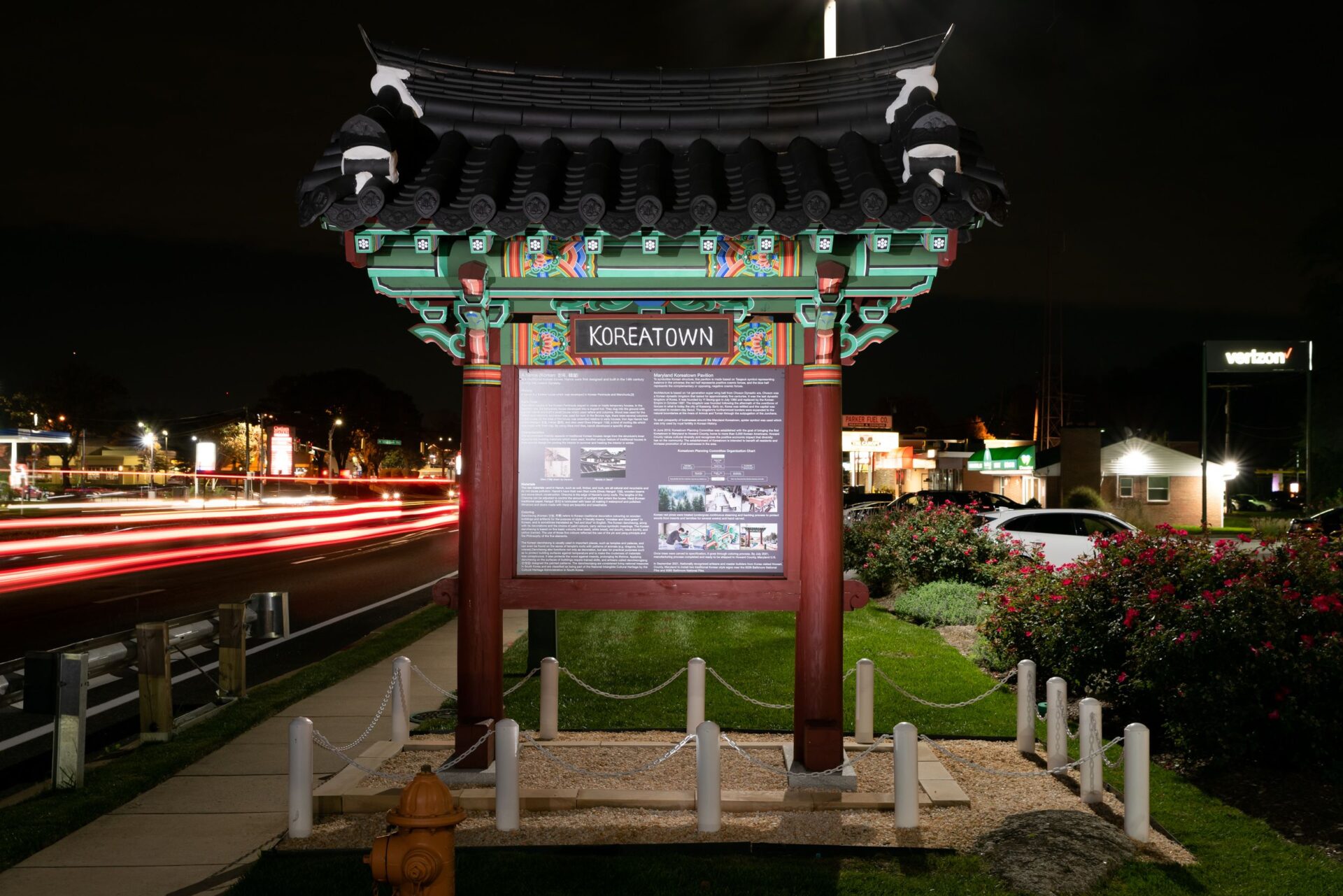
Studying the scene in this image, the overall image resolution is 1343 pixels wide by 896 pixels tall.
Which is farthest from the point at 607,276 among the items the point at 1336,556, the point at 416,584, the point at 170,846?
the point at 416,584

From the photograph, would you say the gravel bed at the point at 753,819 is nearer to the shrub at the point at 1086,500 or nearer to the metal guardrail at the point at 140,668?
the metal guardrail at the point at 140,668

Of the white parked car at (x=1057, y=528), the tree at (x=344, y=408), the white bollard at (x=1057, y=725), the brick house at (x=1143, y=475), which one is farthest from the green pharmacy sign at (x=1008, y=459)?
the tree at (x=344, y=408)

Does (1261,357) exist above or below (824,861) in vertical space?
above

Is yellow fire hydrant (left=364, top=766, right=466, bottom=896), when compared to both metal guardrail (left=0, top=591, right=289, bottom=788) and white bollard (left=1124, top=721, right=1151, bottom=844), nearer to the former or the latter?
white bollard (left=1124, top=721, right=1151, bottom=844)

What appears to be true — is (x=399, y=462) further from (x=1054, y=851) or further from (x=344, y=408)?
(x=1054, y=851)

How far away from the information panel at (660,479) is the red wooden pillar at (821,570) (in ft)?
0.68

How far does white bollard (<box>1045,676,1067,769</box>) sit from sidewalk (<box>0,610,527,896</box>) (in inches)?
216

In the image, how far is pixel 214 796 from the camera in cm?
729

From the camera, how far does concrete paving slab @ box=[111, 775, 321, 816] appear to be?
22.9ft

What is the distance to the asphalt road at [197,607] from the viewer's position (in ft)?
33.2

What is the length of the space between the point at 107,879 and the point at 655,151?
567 cm

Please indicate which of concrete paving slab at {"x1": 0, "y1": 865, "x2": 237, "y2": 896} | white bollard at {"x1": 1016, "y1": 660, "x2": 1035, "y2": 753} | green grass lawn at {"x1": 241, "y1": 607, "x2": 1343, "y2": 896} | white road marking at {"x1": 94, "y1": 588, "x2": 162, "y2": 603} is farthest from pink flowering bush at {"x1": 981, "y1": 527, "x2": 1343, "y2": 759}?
white road marking at {"x1": 94, "y1": 588, "x2": 162, "y2": 603}

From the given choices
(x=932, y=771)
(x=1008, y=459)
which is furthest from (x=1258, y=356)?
(x=932, y=771)

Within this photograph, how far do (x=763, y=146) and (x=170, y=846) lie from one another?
6.06 m
